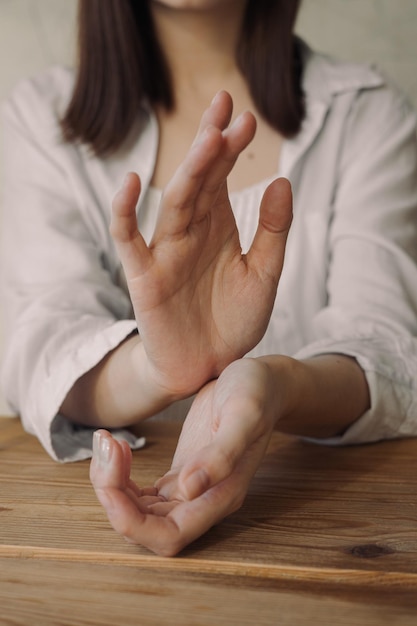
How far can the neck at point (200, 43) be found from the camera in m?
1.17

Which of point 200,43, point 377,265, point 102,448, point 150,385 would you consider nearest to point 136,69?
point 200,43

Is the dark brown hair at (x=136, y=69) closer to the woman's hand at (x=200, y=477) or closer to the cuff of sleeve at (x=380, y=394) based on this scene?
the cuff of sleeve at (x=380, y=394)

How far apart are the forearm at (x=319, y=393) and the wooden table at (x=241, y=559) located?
0.19 ft

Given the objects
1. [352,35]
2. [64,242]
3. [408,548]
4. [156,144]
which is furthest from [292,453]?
[352,35]

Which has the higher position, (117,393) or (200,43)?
(200,43)

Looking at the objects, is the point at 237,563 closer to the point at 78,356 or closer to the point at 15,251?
the point at 78,356

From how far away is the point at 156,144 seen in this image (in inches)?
46.2

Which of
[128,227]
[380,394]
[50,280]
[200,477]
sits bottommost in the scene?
[380,394]

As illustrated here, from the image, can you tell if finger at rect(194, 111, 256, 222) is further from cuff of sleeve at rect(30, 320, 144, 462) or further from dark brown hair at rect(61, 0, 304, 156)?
dark brown hair at rect(61, 0, 304, 156)

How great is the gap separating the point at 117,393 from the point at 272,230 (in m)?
0.27

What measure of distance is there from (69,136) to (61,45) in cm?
49

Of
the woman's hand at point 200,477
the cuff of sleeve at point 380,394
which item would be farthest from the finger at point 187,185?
the cuff of sleeve at point 380,394

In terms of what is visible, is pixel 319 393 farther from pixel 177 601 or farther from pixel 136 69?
pixel 136 69

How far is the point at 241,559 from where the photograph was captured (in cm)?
53
